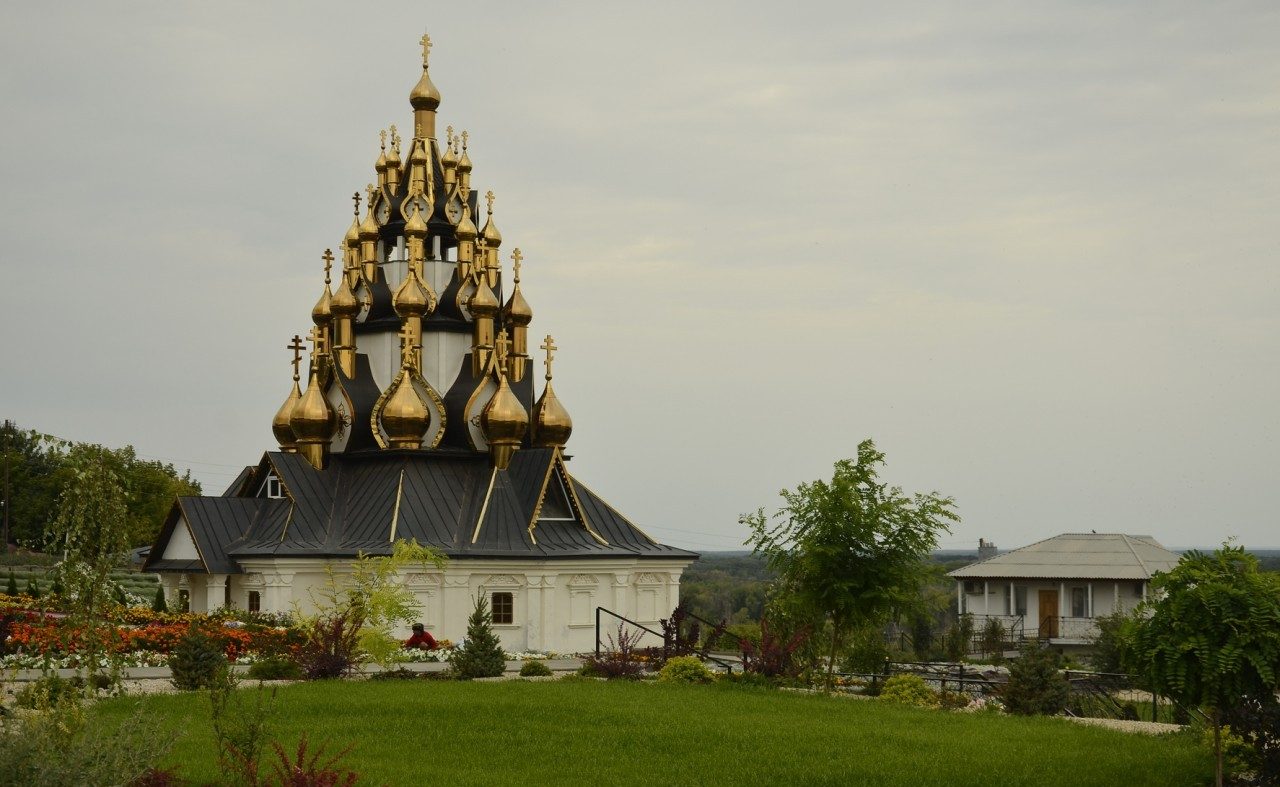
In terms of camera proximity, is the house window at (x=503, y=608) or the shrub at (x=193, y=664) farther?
the house window at (x=503, y=608)

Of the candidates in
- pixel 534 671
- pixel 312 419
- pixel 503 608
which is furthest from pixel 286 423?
pixel 534 671

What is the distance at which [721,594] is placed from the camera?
114625 millimetres

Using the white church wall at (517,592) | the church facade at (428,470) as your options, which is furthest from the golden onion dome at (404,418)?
the white church wall at (517,592)

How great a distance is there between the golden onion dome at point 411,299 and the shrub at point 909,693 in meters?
19.2

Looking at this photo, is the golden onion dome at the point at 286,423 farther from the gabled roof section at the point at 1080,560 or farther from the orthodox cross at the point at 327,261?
the gabled roof section at the point at 1080,560

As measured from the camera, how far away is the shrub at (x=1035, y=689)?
22.1 meters

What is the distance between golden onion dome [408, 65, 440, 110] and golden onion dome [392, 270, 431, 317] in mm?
6628

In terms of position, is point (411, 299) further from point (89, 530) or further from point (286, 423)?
point (89, 530)

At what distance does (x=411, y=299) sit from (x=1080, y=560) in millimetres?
27705

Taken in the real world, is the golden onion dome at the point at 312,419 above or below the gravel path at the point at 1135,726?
above

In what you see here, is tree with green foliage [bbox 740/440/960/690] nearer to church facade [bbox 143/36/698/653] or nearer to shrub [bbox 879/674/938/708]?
shrub [bbox 879/674/938/708]

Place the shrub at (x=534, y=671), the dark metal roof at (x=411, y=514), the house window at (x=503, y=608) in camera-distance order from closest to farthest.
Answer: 1. the shrub at (x=534, y=671)
2. the house window at (x=503, y=608)
3. the dark metal roof at (x=411, y=514)

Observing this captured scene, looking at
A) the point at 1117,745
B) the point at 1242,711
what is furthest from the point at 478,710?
the point at 1242,711

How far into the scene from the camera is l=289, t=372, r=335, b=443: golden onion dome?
1508 inches
